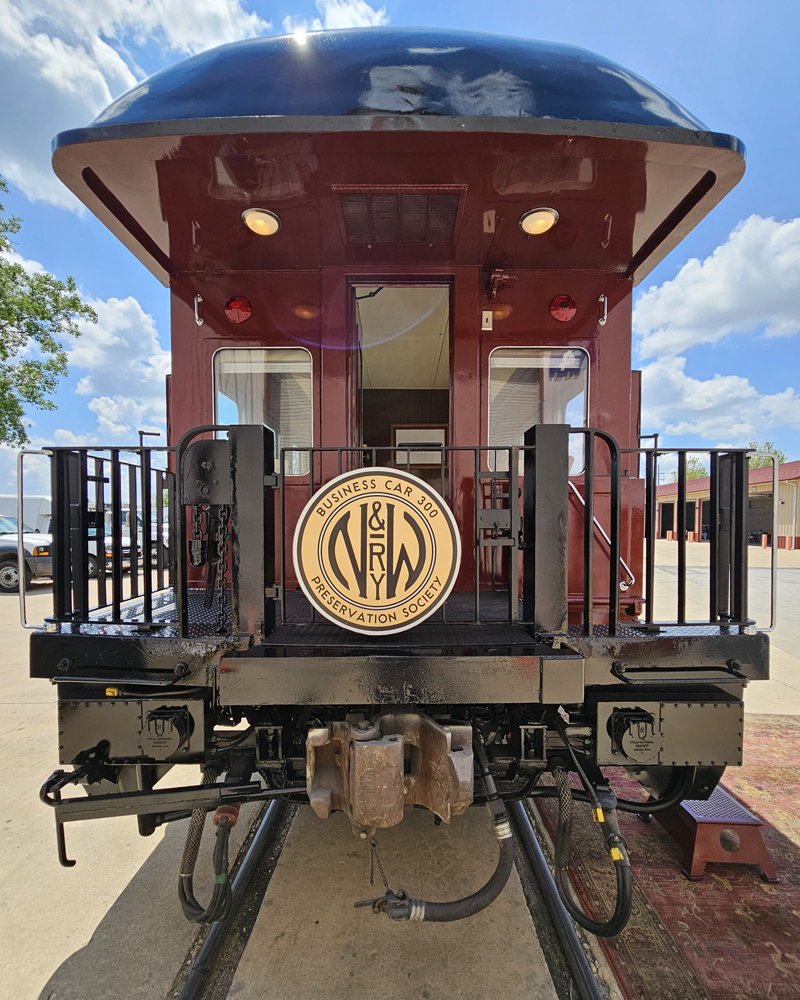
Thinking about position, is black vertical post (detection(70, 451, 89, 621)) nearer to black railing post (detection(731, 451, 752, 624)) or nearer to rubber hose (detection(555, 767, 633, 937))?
rubber hose (detection(555, 767, 633, 937))

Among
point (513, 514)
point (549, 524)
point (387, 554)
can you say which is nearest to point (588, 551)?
point (549, 524)

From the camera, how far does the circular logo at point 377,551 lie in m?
2.02

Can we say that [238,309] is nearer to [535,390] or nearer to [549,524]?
[535,390]

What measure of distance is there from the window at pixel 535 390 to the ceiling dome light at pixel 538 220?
72 centimetres

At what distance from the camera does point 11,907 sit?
2.47 m

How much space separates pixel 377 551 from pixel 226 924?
1944 mm

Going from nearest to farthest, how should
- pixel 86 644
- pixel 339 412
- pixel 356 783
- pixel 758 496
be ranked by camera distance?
pixel 356 783
pixel 86 644
pixel 339 412
pixel 758 496

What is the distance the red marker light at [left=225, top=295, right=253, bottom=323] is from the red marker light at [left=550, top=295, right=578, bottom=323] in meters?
2.07

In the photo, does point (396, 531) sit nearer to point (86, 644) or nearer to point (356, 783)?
point (356, 783)

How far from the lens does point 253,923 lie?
7.67 feet

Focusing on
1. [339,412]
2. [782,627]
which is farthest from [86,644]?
[782,627]

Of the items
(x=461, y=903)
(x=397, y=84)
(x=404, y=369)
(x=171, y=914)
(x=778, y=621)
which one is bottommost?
(x=778, y=621)

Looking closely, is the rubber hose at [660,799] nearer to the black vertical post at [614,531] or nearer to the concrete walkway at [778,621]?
the black vertical post at [614,531]

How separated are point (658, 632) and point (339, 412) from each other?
2262 mm
